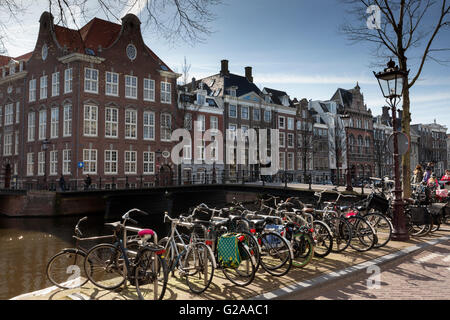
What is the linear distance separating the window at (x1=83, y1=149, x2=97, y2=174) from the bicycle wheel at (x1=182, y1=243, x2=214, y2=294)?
26.7 meters

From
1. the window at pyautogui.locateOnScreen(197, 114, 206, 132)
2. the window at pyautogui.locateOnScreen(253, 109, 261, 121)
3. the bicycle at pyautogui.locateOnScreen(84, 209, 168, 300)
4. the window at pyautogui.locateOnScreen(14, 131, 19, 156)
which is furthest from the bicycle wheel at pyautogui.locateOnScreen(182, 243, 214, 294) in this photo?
the window at pyautogui.locateOnScreen(253, 109, 261, 121)

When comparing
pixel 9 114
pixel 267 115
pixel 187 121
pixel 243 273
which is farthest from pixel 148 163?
pixel 243 273

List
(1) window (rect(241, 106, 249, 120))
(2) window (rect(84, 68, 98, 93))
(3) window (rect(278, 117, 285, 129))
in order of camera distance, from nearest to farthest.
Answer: (2) window (rect(84, 68, 98, 93)) < (1) window (rect(241, 106, 249, 120)) < (3) window (rect(278, 117, 285, 129))

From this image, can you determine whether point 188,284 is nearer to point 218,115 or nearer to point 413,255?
point 413,255

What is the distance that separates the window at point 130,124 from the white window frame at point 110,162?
6.72 feet

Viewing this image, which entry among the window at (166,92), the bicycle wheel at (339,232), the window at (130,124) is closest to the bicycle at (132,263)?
the bicycle wheel at (339,232)

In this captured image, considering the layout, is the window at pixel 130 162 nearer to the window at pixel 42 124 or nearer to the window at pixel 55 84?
the window at pixel 42 124

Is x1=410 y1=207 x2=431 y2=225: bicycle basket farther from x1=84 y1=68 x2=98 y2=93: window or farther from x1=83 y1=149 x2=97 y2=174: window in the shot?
x1=84 y1=68 x2=98 y2=93: window

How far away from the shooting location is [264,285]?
5.18m

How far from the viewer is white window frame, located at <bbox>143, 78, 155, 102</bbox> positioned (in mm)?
34062

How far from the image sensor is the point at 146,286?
5.29 meters

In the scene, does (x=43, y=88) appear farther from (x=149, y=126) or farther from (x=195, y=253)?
(x=195, y=253)
